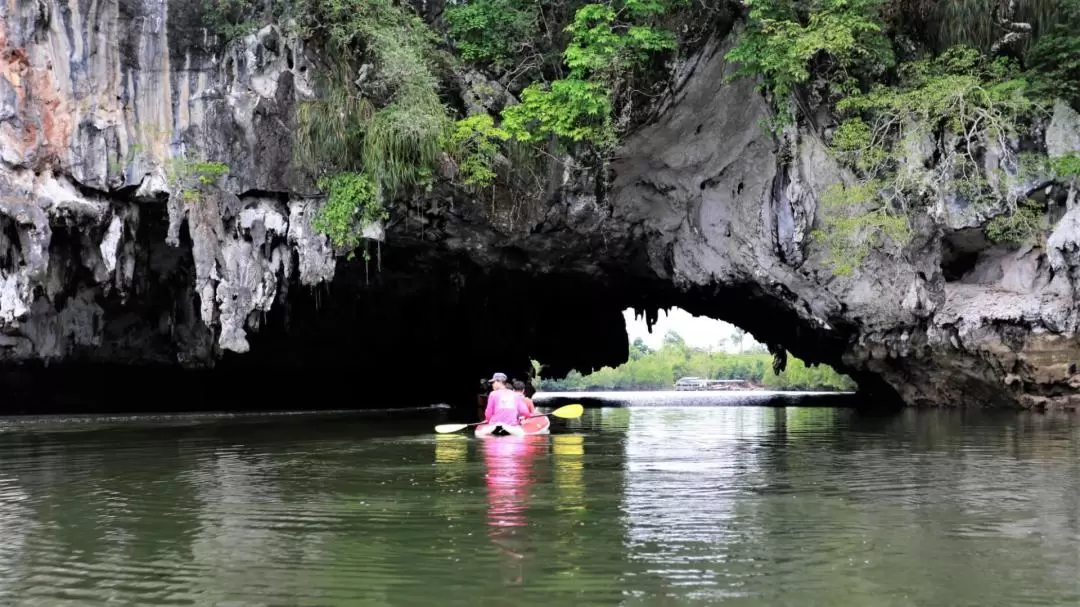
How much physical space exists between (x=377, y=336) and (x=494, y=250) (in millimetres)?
7969

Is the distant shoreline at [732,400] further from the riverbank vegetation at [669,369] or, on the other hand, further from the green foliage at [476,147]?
the riverbank vegetation at [669,369]

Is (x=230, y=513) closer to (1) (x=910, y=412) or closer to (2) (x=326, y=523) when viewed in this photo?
(2) (x=326, y=523)

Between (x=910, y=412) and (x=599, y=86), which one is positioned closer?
(x=599, y=86)

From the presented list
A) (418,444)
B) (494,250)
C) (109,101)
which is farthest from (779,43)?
(109,101)

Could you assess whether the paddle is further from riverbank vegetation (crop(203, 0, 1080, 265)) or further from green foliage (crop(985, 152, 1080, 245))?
green foliage (crop(985, 152, 1080, 245))

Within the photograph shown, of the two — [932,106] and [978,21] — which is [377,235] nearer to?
[932,106]

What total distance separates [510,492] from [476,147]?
35.2ft

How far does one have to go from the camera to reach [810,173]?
1722cm

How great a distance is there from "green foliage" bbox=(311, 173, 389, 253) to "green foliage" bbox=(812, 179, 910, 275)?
8.06m

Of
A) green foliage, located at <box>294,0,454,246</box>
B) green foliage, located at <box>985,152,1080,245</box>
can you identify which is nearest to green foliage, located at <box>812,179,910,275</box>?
green foliage, located at <box>985,152,1080,245</box>

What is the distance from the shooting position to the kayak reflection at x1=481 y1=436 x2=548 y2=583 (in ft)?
16.7

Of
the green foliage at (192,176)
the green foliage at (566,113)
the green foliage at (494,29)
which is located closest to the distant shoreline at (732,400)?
the green foliage at (566,113)

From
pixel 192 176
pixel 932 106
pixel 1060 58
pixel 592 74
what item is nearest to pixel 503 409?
pixel 592 74

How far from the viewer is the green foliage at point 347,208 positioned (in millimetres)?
16766
